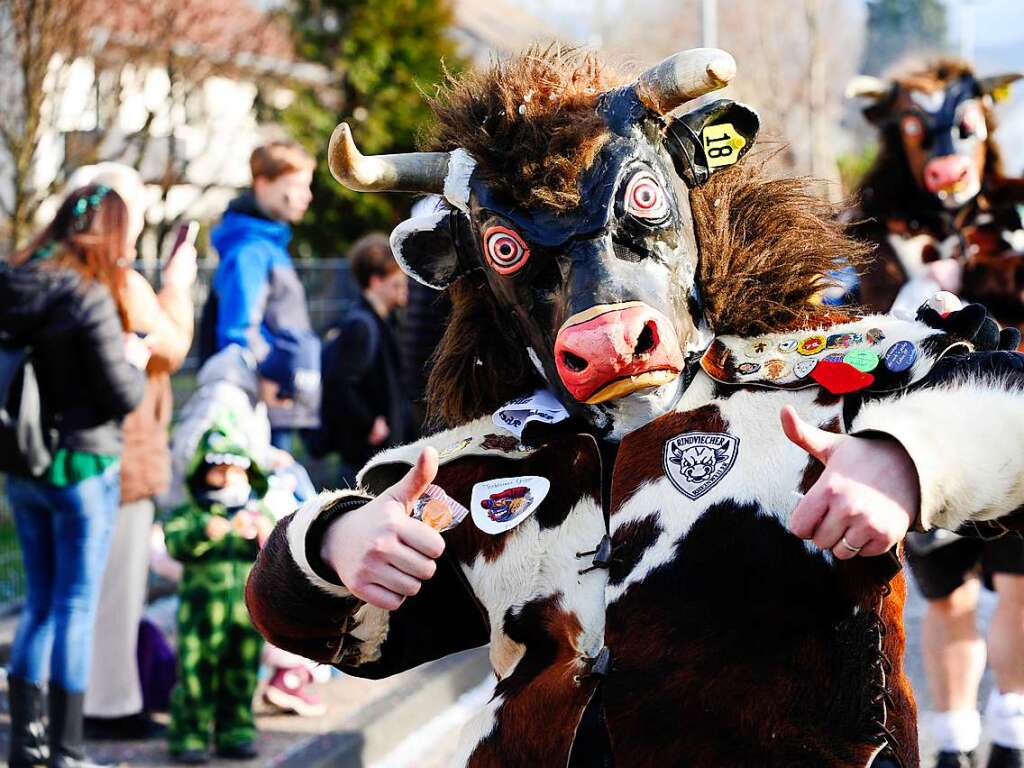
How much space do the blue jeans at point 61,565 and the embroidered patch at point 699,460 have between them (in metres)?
3.04

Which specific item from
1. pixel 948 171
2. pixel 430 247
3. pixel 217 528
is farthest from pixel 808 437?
pixel 217 528

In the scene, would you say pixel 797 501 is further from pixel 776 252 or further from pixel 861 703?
pixel 776 252

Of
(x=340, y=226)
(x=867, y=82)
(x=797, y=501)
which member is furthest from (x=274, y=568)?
(x=340, y=226)

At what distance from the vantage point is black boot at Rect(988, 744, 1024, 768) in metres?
Answer: 4.24

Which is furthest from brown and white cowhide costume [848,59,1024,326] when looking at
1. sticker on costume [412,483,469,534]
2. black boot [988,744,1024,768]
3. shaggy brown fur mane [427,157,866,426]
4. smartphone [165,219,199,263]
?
sticker on costume [412,483,469,534]

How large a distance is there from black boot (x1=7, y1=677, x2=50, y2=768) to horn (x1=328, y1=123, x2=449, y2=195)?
3113 millimetres

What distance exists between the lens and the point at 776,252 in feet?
7.63

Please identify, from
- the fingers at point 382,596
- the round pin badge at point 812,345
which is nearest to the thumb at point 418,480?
the fingers at point 382,596

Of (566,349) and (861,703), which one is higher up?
(566,349)

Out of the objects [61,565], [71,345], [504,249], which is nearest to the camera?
[504,249]

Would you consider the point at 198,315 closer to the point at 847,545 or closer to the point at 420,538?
the point at 420,538

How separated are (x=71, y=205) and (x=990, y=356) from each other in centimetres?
350

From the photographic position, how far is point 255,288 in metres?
5.72

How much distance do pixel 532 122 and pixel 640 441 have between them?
1.83 feet
